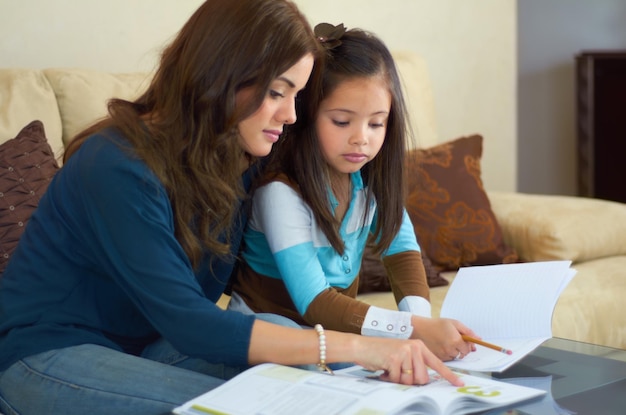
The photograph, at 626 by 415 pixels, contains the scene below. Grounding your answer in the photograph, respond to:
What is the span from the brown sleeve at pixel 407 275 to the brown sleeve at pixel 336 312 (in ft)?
0.74

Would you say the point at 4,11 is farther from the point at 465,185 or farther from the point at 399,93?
the point at 465,185

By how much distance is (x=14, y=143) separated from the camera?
1.94 m

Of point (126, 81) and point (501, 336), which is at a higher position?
point (126, 81)

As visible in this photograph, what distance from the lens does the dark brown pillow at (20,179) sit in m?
1.82

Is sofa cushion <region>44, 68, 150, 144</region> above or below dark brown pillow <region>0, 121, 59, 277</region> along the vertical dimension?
above

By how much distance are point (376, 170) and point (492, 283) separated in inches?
14.0

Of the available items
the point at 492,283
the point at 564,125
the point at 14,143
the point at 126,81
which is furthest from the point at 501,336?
the point at 564,125

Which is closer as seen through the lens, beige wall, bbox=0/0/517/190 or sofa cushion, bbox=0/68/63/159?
sofa cushion, bbox=0/68/63/159

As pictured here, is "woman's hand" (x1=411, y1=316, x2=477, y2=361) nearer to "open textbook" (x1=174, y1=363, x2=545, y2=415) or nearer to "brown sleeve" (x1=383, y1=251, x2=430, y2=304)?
"open textbook" (x1=174, y1=363, x2=545, y2=415)

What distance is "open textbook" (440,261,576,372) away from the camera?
1.52 metres

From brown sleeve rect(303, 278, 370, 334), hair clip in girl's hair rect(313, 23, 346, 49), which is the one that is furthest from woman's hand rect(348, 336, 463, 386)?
hair clip in girl's hair rect(313, 23, 346, 49)

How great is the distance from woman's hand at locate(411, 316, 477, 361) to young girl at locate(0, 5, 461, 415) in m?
0.18

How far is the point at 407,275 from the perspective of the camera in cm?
183

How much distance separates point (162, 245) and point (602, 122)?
331 centimetres
